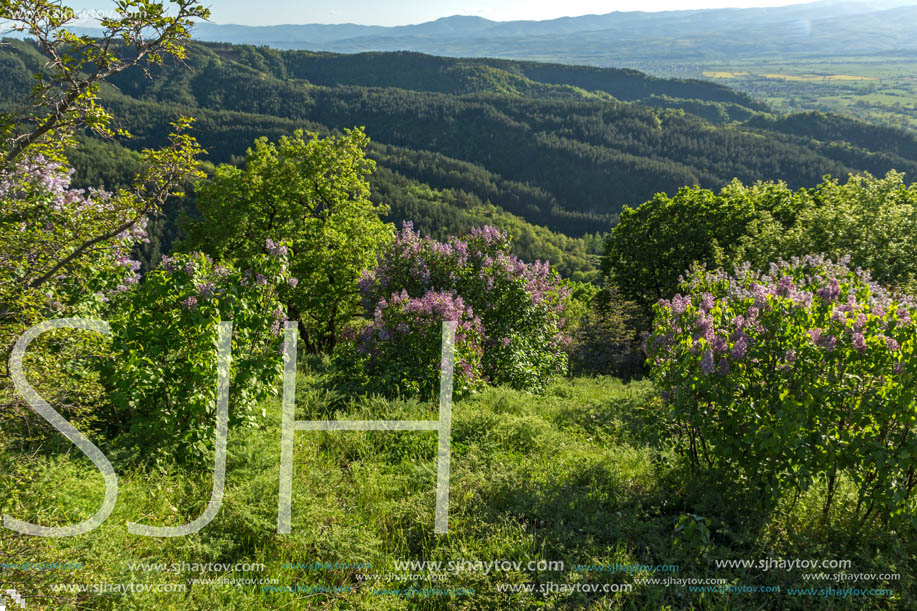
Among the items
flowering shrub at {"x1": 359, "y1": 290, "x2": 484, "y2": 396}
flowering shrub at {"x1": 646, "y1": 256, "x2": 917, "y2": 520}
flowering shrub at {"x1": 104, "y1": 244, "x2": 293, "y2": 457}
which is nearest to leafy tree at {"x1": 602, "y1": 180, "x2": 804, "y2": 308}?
flowering shrub at {"x1": 359, "y1": 290, "x2": 484, "y2": 396}

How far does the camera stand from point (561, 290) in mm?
12602

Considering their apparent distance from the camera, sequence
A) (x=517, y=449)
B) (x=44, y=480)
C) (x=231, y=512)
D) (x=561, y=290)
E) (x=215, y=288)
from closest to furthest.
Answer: (x=44, y=480) < (x=231, y=512) < (x=215, y=288) < (x=517, y=449) < (x=561, y=290)

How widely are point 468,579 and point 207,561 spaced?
2.64m

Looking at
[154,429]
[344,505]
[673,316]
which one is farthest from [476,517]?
[154,429]

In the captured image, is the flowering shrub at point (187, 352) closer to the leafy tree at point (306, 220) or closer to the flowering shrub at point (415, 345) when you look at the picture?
the flowering shrub at point (415, 345)

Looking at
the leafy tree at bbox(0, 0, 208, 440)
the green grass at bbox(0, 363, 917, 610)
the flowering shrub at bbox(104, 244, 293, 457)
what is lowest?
the green grass at bbox(0, 363, 917, 610)

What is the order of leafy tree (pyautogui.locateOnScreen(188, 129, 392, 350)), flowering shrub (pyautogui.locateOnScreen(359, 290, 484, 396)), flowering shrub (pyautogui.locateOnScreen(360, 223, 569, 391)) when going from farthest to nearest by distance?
1. leafy tree (pyautogui.locateOnScreen(188, 129, 392, 350))
2. flowering shrub (pyautogui.locateOnScreen(360, 223, 569, 391))
3. flowering shrub (pyautogui.locateOnScreen(359, 290, 484, 396))

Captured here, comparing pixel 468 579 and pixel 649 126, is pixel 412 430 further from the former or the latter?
pixel 649 126

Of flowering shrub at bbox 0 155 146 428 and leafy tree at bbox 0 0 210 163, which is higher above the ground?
leafy tree at bbox 0 0 210 163

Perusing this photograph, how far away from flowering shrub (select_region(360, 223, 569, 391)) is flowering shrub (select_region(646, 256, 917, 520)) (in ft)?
15.6

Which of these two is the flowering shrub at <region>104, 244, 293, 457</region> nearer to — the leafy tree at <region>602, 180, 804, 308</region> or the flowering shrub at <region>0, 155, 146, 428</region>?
the flowering shrub at <region>0, 155, 146, 428</region>

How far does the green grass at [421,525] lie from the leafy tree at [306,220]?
9638mm

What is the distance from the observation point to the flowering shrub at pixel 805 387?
15.0ft

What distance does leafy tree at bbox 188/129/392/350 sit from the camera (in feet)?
53.5
